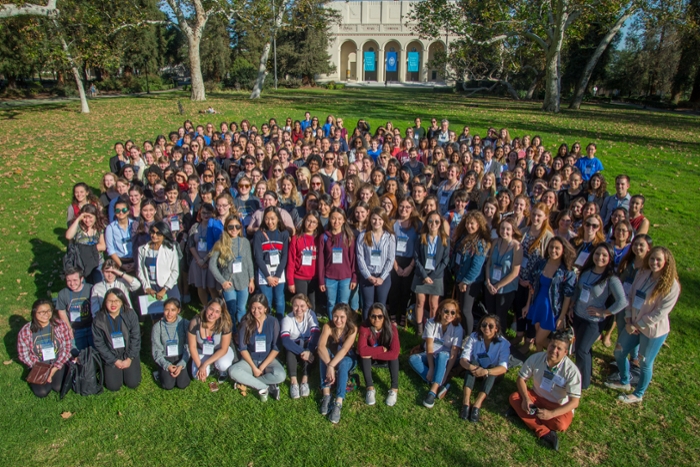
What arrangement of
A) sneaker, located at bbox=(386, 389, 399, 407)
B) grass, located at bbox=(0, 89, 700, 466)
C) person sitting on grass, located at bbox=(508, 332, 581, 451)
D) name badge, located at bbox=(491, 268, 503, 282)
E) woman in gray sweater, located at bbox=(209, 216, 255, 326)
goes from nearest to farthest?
grass, located at bbox=(0, 89, 700, 466)
person sitting on grass, located at bbox=(508, 332, 581, 451)
sneaker, located at bbox=(386, 389, 399, 407)
name badge, located at bbox=(491, 268, 503, 282)
woman in gray sweater, located at bbox=(209, 216, 255, 326)

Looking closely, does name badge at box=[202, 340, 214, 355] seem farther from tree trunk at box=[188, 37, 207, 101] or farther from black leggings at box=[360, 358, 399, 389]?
tree trunk at box=[188, 37, 207, 101]

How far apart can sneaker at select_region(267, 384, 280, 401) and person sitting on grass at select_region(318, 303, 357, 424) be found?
1.61 ft

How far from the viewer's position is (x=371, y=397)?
4898mm

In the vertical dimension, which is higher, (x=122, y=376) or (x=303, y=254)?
(x=303, y=254)

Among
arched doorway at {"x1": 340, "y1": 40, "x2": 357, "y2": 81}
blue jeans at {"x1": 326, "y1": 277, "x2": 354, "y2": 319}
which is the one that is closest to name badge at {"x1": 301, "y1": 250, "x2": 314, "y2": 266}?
blue jeans at {"x1": 326, "y1": 277, "x2": 354, "y2": 319}

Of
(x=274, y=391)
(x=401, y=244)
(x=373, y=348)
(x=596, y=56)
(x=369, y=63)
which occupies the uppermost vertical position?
(x=369, y=63)

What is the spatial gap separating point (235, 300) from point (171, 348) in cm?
101

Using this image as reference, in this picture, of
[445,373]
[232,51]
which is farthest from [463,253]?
[232,51]

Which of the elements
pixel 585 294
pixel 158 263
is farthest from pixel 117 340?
pixel 585 294

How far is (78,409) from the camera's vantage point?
4.75 metres

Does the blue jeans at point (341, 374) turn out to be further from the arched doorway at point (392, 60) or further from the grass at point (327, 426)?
the arched doorway at point (392, 60)

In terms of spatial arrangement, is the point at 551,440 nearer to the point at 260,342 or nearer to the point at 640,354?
the point at 640,354

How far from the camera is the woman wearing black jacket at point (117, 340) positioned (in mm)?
4988

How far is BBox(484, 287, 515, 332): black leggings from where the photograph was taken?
5582 millimetres
